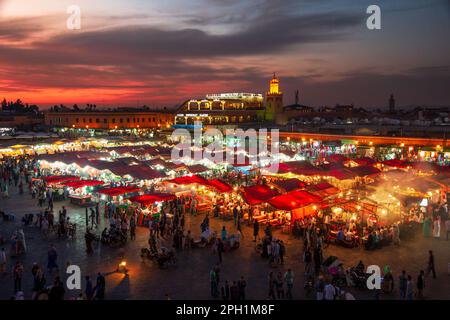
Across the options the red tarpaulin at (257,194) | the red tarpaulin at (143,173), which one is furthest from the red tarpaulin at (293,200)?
the red tarpaulin at (143,173)

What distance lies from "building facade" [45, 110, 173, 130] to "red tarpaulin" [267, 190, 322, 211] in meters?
57.0

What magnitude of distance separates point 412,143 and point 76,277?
29.4 meters

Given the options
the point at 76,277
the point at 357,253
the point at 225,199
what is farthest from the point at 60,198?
the point at 357,253

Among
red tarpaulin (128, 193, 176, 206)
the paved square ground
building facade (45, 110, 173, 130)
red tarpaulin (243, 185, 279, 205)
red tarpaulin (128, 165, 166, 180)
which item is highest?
building facade (45, 110, 173, 130)

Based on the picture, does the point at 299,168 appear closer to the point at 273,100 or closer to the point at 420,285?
the point at 420,285

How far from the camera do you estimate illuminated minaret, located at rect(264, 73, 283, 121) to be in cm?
8156

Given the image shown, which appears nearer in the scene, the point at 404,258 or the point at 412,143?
the point at 404,258

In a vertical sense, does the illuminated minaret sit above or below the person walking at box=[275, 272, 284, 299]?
above

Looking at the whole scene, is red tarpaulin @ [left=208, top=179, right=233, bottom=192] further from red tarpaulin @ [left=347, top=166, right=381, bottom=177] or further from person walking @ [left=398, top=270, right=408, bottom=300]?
person walking @ [left=398, top=270, right=408, bottom=300]

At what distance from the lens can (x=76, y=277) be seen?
9.85 m

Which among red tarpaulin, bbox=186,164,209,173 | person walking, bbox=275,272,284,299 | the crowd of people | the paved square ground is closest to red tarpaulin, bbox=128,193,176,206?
the crowd of people

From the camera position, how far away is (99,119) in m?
68.3

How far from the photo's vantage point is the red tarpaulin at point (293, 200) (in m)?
13.8

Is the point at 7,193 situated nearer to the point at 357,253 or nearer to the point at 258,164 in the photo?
the point at 258,164
